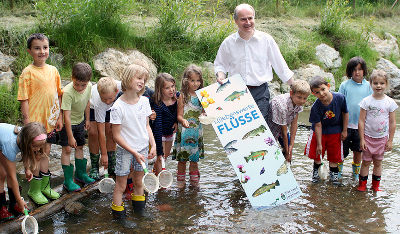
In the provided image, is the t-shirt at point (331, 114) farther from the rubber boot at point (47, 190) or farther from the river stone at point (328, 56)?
the river stone at point (328, 56)

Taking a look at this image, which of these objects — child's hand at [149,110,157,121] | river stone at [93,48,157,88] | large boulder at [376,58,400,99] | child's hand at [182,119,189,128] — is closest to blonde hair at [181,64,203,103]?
child's hand at [182,119,189,128]

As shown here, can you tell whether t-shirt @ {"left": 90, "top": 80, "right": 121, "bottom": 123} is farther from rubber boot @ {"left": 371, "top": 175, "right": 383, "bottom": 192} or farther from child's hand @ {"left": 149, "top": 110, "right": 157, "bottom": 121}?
rubber boot @ {"left": 371, "top": 175, "right": 383, "bottom": 192}

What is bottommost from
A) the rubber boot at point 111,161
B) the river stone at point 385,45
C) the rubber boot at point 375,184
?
the rubber boot at point 375,184

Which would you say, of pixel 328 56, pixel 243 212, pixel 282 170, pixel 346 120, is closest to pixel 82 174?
pixel 243 212

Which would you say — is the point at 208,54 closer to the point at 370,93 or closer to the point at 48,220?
the point at 370,93

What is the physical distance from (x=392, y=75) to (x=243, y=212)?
914 cm

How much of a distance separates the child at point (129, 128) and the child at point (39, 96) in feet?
2.46

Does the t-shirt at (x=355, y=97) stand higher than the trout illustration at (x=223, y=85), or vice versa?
the trout illustration at (x=223, y=85)

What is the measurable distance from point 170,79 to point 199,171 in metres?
1.44

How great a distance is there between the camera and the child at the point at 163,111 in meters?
4.33

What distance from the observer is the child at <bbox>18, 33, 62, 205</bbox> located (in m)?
3.82

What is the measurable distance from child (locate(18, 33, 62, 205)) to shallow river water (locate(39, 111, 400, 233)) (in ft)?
1.14

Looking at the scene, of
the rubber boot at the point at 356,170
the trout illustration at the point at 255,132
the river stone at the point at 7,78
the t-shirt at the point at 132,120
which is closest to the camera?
the t-shirt at the point at 132,120

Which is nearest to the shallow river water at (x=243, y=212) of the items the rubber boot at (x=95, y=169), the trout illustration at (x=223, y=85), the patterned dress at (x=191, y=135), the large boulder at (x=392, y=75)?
the rubber boot at (x=95, y=169)
